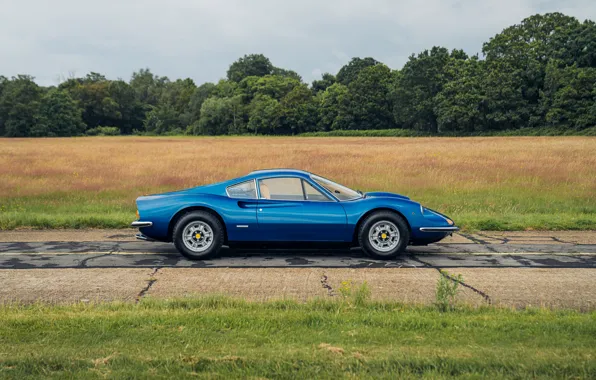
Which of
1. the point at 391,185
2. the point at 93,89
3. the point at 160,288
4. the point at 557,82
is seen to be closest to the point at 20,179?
the point at 391,185

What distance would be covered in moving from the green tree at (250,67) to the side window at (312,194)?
13112 cm

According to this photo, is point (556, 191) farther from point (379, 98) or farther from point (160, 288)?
point (379, 98)

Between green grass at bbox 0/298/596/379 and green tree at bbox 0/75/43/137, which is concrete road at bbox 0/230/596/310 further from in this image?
green tree at bbox 0/75/43/137

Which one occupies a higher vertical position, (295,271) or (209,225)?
(209,225)

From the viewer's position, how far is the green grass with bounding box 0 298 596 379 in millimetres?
3844

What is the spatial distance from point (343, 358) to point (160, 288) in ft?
10.6

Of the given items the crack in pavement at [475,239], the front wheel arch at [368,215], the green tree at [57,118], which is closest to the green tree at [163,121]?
the green tree at [57,118]

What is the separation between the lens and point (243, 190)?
8469mm

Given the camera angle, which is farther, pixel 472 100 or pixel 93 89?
pixel 93 89

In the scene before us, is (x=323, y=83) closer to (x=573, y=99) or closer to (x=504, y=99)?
(x=504, y=99)

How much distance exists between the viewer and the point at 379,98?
93000mm

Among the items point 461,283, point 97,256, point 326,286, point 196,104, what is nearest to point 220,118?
point 196,104

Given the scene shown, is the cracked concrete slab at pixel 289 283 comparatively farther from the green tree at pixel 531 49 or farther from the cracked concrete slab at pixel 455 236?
the green tree at pixel 531 49

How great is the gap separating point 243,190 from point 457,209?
698 centimetres
